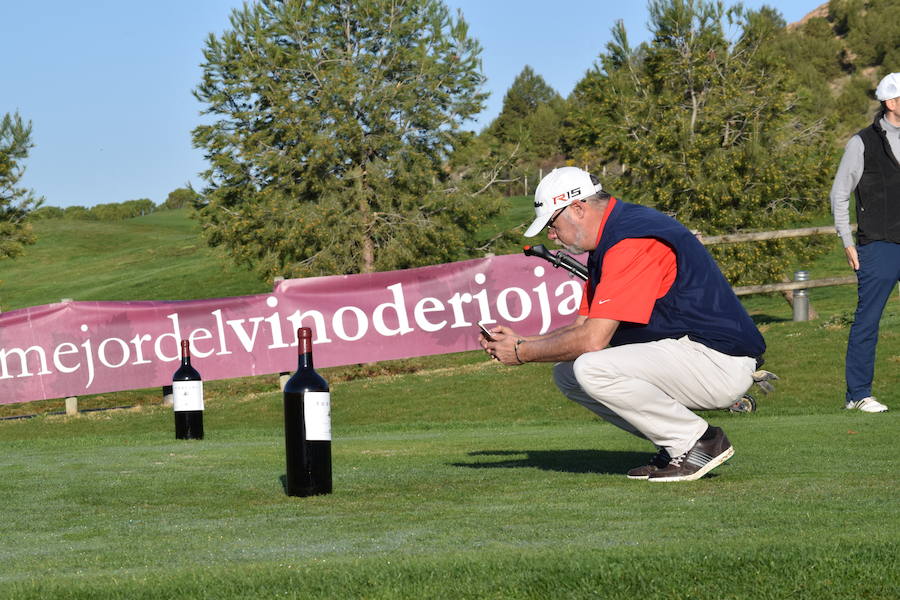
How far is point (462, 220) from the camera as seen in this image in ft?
123

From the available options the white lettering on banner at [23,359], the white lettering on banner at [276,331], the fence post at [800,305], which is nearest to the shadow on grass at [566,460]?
the white lettering on banner at [276,331]

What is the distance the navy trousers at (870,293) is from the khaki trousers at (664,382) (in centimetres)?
453

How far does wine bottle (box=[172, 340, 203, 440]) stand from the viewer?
11.1 metres

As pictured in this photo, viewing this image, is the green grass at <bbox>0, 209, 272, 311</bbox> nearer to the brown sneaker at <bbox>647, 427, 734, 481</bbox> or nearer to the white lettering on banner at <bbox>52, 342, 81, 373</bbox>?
the white lettering on banner at <bbox>52, 342, 81, 373</bbox>

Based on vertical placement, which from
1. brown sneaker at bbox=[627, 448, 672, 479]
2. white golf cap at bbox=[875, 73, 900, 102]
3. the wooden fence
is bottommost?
brown sneaker at bbox=[627, 448, 672, 479]

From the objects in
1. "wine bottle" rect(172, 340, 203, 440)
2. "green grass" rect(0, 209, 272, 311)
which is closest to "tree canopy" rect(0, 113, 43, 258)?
"green grass" rect(0, 209, 272, 311)

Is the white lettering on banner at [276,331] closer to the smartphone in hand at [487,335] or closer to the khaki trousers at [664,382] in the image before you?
the smartphone in hand at [487,335]

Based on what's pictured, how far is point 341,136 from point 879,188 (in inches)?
1063

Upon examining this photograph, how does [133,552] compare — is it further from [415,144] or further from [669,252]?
[415,144]

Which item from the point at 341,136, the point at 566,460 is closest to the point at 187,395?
the point at 566,460

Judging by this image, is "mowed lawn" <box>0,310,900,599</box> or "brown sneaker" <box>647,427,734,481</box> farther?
"brown sneaker" <box>647,427,734,481</box>

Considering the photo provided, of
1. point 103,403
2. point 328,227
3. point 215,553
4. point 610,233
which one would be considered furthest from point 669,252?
point 328,227

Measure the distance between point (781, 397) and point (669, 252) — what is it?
8.62 metres

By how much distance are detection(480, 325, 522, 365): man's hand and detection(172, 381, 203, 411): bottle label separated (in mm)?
5455
